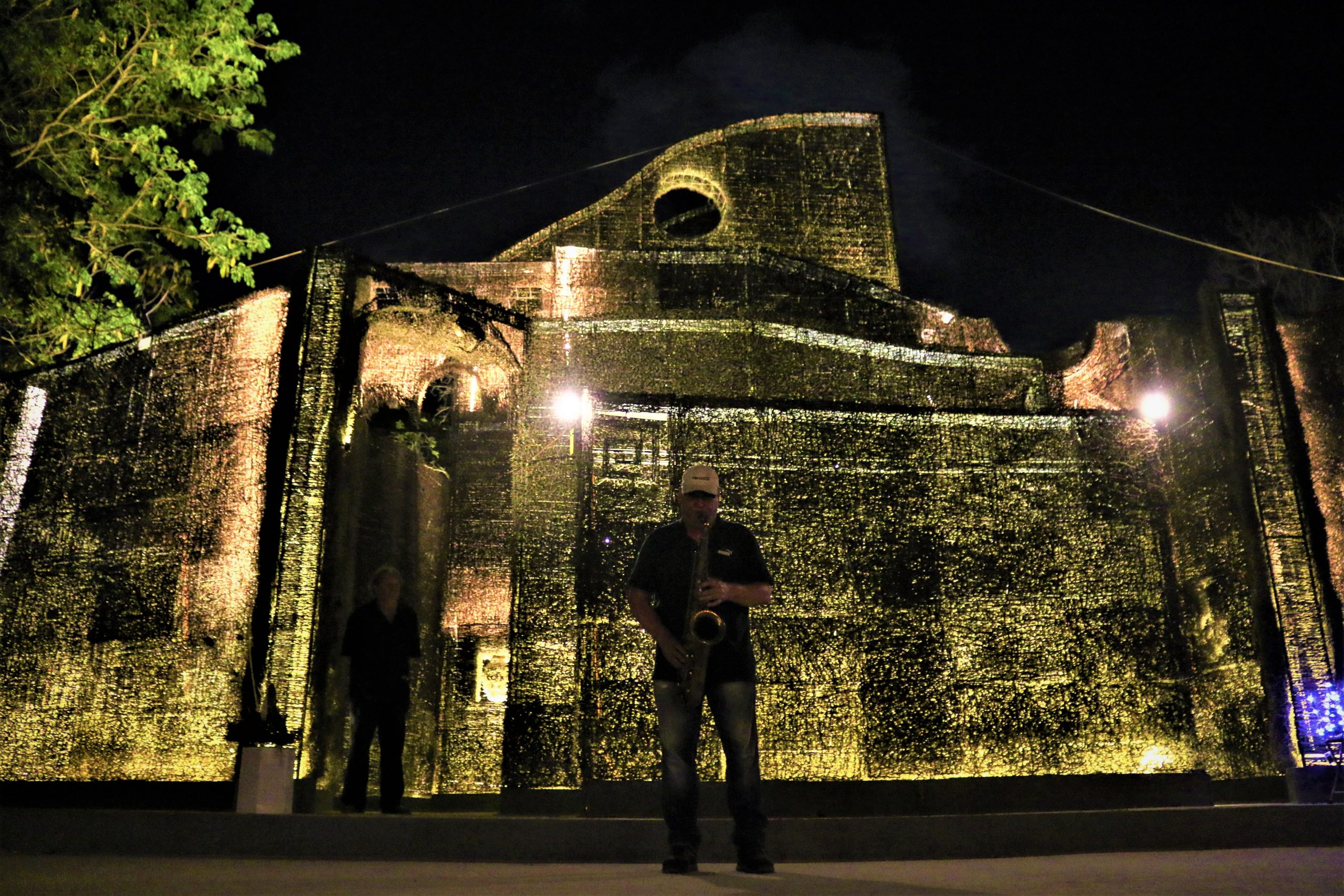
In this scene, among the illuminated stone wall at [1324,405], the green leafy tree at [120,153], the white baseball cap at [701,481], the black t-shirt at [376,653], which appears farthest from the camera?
the green leafy tree at [120,153]

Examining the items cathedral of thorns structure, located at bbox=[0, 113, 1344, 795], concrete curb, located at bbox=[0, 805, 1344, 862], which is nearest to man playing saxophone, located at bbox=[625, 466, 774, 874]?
concrete curb, located at bbox=[0, 805, 1344, 862]

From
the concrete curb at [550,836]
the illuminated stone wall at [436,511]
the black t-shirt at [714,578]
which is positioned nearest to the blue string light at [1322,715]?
the concrete curb at [550,836]

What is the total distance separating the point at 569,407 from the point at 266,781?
10.1 ft

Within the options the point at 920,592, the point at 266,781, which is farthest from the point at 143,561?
the point at 920,592

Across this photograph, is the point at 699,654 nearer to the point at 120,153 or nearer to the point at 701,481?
the point at 701,481

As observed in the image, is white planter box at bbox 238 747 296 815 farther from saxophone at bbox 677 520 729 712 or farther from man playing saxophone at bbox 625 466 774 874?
saxophone at bbox 677 520 729 712

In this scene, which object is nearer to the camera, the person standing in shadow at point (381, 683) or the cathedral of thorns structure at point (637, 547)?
the person standing in shadow at point (381, 683)

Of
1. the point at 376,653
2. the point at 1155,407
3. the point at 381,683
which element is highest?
the point at 1155,407

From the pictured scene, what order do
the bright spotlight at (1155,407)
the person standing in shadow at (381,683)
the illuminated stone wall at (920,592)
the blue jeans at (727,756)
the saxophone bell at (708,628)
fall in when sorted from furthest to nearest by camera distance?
the bright spotlight at (1155,407)
the illuminated stone wall at (920,592)
the person standing in shadow at (381,683)
the saxophone bell at (708,628)
the blue jeans at (727,756)

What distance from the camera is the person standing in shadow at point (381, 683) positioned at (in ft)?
20.9

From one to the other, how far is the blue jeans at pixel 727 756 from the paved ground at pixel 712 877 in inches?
7.6

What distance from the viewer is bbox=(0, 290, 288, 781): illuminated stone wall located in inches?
271

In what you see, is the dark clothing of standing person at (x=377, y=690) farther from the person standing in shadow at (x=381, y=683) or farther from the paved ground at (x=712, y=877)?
the paved ground at (x=712, y=877)

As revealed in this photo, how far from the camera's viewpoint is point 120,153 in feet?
34.7
